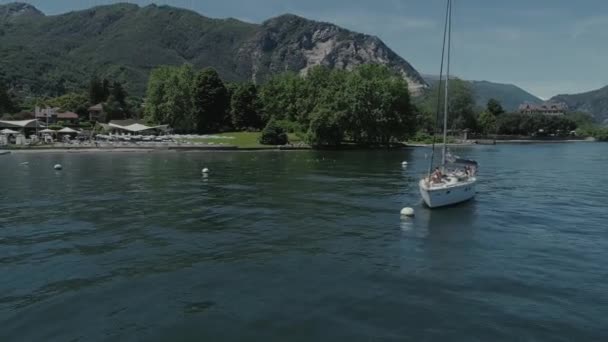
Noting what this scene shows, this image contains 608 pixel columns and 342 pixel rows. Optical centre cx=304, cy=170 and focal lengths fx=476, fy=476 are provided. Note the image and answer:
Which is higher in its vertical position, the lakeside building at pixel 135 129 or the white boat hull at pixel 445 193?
the lakeside building at pixel 135 129

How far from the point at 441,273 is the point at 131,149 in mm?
89995

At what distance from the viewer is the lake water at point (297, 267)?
50.7 ft

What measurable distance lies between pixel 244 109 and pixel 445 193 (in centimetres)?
11156

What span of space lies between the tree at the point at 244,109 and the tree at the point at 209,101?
306 centimetres

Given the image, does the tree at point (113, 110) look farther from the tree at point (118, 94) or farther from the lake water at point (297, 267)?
the lake water at point (297, 267)

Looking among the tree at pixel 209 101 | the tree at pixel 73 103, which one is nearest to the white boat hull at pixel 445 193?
the tree at pixel 209 101

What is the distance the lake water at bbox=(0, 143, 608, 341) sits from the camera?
15461mm

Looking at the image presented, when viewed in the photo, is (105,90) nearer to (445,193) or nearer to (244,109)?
(244,109)

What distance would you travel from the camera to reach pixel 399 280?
19938 mm

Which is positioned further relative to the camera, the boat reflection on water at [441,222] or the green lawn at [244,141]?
→ the green lawn at [244,141]

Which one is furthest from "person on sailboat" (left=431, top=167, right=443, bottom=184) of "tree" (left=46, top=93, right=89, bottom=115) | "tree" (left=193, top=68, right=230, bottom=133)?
"tree" (left=46, top=93, right=89, bottom=115)

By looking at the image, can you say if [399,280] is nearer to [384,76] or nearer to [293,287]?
[293,287]

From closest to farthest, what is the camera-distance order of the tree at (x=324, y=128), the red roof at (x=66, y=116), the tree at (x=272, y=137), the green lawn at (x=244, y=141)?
the green lawn at (x=244, y=141), the tree at (x=324, y=128), the tree at (x=272, y=137), the red roof at (x=66, y=116)

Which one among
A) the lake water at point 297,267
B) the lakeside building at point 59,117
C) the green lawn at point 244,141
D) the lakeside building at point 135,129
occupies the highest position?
the lakeside building at point 59,117
